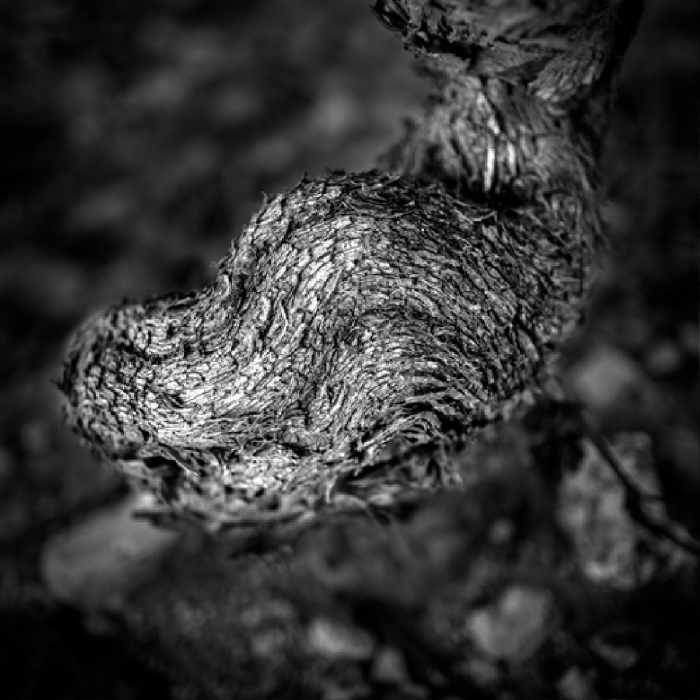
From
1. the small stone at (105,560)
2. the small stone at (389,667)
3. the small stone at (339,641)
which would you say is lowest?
the small stone at (389,667)

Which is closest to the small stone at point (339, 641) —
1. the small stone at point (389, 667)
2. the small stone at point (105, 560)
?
the small stone at point (389, 667)

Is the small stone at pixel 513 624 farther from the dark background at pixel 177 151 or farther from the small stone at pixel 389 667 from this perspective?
the dark background at pixel 177 151

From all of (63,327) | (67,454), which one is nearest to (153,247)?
(63,327)

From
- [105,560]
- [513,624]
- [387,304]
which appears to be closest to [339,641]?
[513,624]

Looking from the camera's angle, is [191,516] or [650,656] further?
→ [650,656]

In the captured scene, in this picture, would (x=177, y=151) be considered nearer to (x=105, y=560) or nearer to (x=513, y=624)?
(x=105, y=560)

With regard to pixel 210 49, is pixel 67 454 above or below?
below

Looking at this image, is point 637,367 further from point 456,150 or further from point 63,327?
point 63,327
